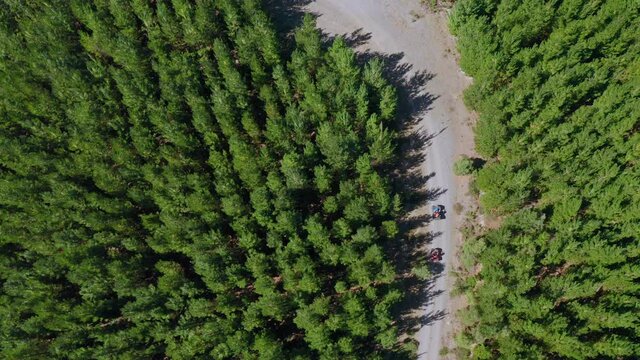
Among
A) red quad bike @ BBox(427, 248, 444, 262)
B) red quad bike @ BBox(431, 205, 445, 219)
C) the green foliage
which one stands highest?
the green foliage

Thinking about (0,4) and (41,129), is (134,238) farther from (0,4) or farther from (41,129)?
(0,4)

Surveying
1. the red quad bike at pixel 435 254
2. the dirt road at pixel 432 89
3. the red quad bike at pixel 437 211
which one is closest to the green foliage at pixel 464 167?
the dirt road at pixel 432 89

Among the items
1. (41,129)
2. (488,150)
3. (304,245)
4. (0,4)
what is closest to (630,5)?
(488,150)

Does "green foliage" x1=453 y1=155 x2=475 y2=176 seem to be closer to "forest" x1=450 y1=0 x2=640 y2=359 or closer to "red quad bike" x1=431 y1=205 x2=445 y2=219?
"forest" x1=450 y1=0 x2=640 y2=359

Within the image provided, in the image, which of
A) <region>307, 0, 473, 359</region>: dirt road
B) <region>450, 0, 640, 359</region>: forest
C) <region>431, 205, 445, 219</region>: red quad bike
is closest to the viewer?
<region>450, 0, 640, 359</region>: forest

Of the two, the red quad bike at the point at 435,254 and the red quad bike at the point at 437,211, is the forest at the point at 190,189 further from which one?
the red quad bike at the point at 437,211

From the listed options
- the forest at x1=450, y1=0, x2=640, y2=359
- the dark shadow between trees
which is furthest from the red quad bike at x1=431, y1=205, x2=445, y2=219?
the forest at x1=450, y1=0, x2=640, y2=359
